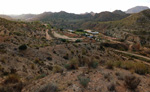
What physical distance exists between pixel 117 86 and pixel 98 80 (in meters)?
1.31

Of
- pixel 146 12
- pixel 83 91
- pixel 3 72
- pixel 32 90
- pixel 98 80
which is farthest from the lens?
pixel 146 12

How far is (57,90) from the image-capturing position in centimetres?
544

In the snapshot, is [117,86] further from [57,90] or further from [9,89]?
[9,89]

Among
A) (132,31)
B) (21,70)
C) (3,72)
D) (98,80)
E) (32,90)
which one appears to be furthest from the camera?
(132,31)

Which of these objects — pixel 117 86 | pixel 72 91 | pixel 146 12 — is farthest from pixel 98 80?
pixel 146 12

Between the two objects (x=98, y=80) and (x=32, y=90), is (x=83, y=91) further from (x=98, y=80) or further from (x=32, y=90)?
(x=32, y=90)

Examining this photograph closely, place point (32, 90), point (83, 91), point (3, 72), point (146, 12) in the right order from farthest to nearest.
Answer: point (146, 12), point (3, 72), point (32, 90), point (83, 91)

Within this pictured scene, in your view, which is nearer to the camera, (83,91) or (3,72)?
(83,91)

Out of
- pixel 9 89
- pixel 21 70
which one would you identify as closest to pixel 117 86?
pixel 9 89

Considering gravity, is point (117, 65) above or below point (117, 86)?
below

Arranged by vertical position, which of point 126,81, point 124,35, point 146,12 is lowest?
point 124,35

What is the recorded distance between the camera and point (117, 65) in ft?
35.1

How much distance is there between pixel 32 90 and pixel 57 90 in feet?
5.35

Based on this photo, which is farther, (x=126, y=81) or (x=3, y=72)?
(x=3, y=72)
